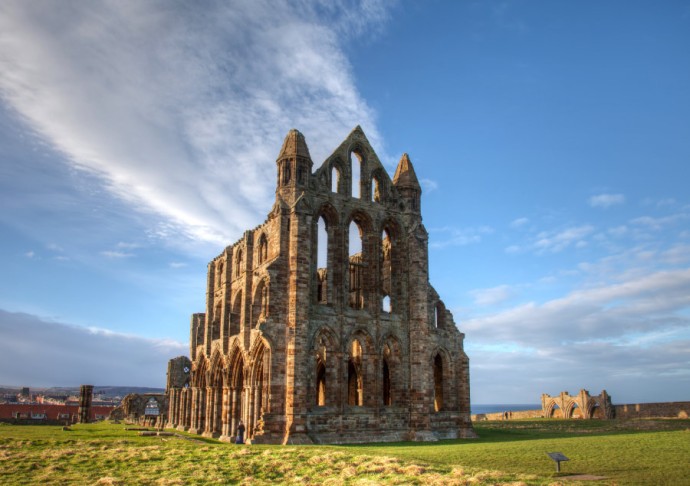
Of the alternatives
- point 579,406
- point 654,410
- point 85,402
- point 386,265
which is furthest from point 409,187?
point 85,402

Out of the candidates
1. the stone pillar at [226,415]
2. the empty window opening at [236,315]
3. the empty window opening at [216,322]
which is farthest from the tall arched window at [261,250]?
the empty window opening at [216,322]

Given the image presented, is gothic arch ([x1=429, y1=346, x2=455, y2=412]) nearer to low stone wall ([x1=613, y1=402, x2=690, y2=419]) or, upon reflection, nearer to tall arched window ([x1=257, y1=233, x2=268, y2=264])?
tall arched window ([x1=257, y1=233, x2=268, y2=264])

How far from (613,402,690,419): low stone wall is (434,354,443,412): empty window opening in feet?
64.4

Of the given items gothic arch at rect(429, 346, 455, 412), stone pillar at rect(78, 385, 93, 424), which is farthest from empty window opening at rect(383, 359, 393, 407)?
stone pillar at rect(78, 385, 93, 424)

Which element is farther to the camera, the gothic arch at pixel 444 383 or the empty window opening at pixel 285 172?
the gothic arch at pixel 444 383

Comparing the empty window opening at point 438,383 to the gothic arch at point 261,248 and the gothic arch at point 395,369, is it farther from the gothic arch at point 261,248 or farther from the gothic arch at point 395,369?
the gothic arch at point 261,248

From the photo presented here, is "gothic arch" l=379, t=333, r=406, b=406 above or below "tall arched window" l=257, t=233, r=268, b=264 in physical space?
below

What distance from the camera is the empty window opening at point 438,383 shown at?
37.9 m

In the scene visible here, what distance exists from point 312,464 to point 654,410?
120ft

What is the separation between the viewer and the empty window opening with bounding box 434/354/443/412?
37938 millimetres

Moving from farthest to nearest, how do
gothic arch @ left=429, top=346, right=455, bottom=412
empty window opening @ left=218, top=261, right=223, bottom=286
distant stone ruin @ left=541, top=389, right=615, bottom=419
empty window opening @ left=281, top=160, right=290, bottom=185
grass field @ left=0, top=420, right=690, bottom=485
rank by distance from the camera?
1. distant stone ruin @ left=541, top=389, right=615, bottom=419
2. empty window opening @ left=218, top=261, right=223, bottom=286
3. gothic arch @ left=429, top=346, right=455, bottom=412
4. empty window opening @ left=281, top=160, right=290, bottom=185
5. grass field @ left=0, top=420, right=690, bottom=485

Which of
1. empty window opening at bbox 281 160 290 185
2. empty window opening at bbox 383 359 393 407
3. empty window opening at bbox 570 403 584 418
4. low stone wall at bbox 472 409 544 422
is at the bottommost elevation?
low stone wall at bbox 472 409 544 422

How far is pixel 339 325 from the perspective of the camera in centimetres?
3353

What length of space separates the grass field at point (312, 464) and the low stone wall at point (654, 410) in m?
22.5
